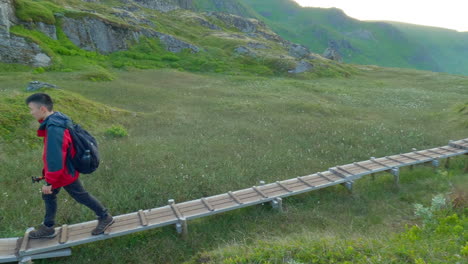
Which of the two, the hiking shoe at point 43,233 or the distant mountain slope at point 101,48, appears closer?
the hiking shoe at point 43,233

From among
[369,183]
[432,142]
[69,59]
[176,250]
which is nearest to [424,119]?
[432,142]

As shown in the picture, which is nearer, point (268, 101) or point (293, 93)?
point (268, 101)

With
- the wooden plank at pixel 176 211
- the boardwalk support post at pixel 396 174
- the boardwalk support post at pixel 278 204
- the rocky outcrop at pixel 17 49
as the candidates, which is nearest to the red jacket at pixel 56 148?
the wooden plank at pixel 176 211

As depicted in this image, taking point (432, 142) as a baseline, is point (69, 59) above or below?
above

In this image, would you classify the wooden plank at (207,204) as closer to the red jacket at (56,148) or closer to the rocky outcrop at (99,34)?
the red jacket at (56,148)

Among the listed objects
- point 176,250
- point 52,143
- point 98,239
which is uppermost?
point 52,143

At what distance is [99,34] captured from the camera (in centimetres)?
4506

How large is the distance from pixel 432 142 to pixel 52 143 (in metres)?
18.1

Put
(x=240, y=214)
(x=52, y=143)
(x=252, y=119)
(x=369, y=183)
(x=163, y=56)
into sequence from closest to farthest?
(x=52, y=143) → (x=240, y=214) → (x=369, y=183) → (x=252, y=119) → (x=163, y=56)

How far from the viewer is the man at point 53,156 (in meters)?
5.62

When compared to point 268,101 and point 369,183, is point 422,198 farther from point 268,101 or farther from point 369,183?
point 268,101

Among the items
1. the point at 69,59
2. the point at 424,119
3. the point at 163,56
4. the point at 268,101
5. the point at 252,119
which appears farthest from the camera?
the point at 163,56

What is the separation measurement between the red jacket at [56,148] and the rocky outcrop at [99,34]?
44.0 meters

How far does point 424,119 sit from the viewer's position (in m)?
21.5
